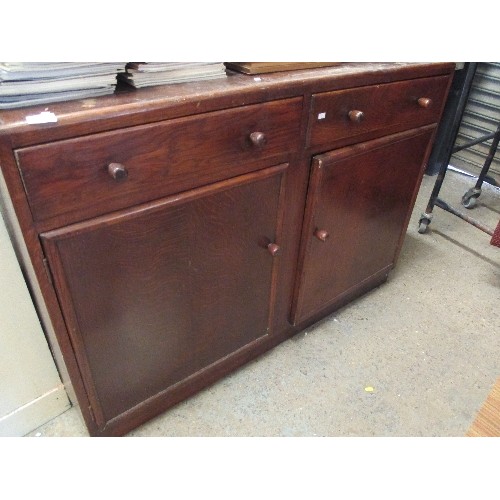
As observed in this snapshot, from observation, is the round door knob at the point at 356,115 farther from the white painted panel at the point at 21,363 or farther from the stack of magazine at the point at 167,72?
the white painted panel at the point at 21,363

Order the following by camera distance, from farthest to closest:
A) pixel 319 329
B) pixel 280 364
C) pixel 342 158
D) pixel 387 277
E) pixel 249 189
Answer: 1. pixel 387 277
2. pixel 319 329
3. pixel 280 364
4. pixel 342 158
5. pixel 249 189

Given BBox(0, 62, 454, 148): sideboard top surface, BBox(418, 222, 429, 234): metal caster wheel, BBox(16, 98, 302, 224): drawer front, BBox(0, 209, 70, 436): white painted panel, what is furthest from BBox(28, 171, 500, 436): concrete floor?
BBox(0, 62, 454, 148): sideboard top surface

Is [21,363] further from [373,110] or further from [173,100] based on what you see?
[373,110]

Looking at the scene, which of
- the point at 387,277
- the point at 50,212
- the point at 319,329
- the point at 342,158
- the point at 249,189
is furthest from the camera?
the point at 387,277

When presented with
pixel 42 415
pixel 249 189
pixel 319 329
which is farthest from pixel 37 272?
pixel 319 329

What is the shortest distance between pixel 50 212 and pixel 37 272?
0.11 m

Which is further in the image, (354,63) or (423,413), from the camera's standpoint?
(423,413)

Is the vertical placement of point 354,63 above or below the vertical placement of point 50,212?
above

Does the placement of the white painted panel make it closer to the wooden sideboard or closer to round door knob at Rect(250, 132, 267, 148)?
the wooden sideboard

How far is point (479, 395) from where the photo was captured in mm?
1107

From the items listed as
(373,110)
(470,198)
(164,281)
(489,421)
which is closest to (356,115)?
(373,110)

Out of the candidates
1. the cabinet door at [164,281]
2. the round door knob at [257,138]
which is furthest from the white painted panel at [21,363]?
the round door knob at [257,138]

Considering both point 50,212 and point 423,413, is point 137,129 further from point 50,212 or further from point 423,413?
point 423,413

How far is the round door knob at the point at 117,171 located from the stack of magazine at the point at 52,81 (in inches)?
4.6
